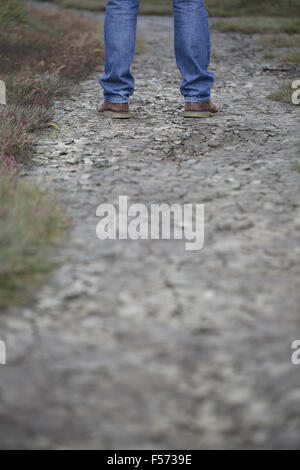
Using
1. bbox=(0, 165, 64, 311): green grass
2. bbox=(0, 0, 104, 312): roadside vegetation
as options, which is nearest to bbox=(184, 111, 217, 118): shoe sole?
bbox=(0, 0, 104, 312): roadside vegetation

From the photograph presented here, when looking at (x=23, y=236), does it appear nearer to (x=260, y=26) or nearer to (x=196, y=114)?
(x=196, y=114)

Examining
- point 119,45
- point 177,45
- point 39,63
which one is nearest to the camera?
point 119,45

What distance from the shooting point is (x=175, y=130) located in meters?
4.60

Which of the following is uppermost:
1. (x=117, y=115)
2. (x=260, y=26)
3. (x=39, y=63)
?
(x=260, y=26)

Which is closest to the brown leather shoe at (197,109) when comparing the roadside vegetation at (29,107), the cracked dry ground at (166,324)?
the cracked dry ground at (166,324)

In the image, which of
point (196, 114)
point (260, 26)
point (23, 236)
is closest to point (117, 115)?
point (196, 114)

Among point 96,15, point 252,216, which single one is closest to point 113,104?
point 252,216

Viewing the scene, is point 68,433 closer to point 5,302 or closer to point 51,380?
point 51,380

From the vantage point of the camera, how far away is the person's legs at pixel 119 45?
449 centimetres

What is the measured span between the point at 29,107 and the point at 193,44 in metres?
1.69

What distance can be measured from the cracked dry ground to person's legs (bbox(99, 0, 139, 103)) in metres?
1.19

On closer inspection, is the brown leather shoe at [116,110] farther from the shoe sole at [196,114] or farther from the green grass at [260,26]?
the green grass at [260,26]

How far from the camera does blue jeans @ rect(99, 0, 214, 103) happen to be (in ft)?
14.7

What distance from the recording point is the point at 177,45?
185 inches
